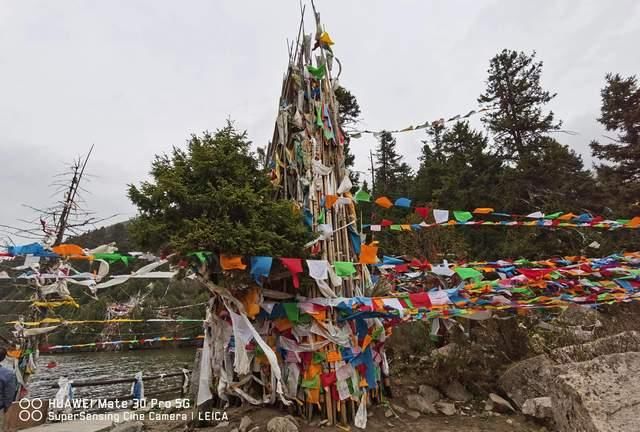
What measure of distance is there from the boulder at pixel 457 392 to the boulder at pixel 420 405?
613 mm

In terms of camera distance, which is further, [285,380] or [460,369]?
[460,369]

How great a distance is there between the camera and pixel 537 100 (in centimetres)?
2311

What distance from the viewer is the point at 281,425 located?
535cm

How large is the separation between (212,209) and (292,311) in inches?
82.8

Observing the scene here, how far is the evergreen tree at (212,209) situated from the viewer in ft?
17.1

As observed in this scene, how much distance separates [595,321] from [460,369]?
240 inches

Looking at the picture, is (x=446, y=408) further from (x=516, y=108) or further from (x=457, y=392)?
(x=516, y=108)

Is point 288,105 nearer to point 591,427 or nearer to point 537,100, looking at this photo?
point 591,427

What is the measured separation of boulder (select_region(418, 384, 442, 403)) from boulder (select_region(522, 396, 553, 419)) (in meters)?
1.53

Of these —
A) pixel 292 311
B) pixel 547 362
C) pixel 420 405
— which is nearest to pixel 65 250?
pixel 292 311

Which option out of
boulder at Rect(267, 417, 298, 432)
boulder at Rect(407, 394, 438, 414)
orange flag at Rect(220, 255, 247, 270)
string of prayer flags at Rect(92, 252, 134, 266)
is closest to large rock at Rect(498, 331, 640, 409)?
boulder at Rect(407, 394, 438, 414)

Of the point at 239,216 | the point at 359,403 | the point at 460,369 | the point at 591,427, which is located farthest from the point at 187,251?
the point at 460,369

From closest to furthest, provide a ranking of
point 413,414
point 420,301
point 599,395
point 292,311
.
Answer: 1. point 599,395
2. point 420,301
3. point 292,311
4. point 413,414

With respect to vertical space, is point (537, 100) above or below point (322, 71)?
above
